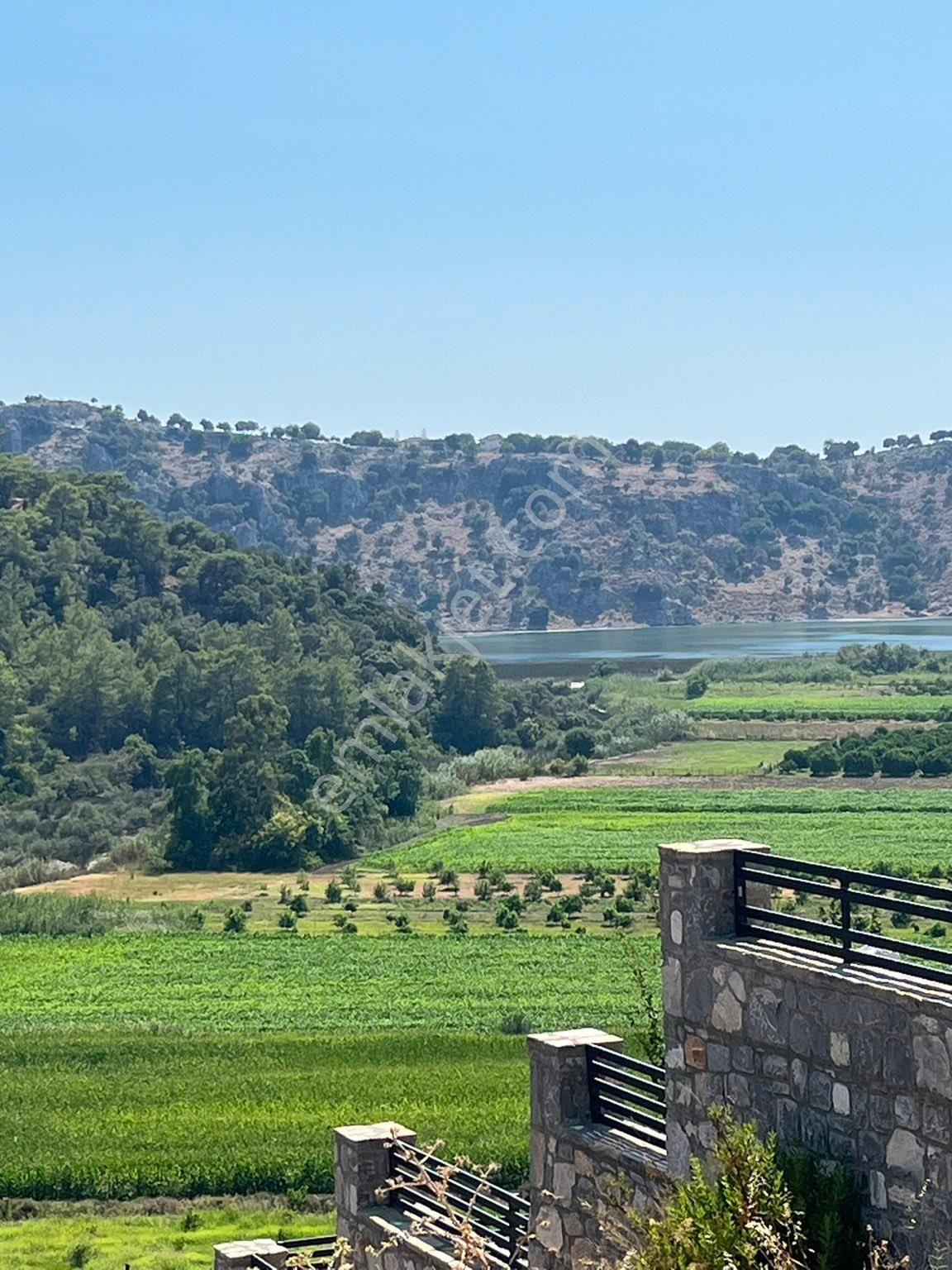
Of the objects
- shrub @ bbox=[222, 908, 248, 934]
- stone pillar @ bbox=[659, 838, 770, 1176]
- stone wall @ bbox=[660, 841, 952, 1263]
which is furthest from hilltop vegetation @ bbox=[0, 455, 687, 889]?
stone wall @ bbox=[660, 841, 952, 1263]

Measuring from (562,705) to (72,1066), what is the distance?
252 feet

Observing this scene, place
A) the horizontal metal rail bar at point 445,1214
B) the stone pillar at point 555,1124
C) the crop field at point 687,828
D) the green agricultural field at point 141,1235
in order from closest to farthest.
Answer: the stone pillar at point 555,1124
the horizontal metal rail bar at point 445,1214
the green agricultural field at point 141,1235
the crop field at point 687,828

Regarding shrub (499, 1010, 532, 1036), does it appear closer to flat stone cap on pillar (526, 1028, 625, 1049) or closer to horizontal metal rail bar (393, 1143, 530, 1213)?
horizontal metal rail bar (393, 1143, 530, 1213)

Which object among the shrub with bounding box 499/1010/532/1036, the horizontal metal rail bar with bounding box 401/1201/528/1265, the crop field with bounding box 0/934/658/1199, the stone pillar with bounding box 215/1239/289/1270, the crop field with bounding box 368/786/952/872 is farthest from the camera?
the crop field with bounding box 368/786/952/872

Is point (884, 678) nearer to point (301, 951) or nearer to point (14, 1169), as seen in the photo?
point (301, 951)

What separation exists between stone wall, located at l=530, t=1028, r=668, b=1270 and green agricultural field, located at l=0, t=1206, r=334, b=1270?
1332 centimetres

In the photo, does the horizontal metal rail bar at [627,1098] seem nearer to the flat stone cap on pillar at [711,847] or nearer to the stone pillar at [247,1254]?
the flat stone cap on pillar at [711,847]

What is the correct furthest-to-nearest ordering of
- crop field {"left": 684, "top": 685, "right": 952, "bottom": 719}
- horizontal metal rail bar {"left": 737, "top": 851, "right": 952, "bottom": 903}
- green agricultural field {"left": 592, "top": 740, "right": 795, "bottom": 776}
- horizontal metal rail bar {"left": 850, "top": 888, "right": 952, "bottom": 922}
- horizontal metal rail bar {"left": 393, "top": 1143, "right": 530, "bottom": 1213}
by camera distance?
crop field {"left": 684, "top": 685, "right": 952, "bottom": 719}
green agricultural field {"left": 592, "top": 740, "right": 795, "bottom": 776}
horizontal metal rail bar {"left": 393, "top": 1143, "right": 530, "bottom": 1213}
horizontal metal rail bar {"left": 850, "top": 888, "right": 952, "bottom": 922}
horizontal metal rail bar {"left": 737, "top": 851, "right": 952, "bottom": 903}

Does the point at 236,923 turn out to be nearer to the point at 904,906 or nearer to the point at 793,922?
the point at 793,922

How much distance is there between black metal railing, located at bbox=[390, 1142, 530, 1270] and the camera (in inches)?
→ 372

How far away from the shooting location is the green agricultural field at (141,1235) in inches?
873

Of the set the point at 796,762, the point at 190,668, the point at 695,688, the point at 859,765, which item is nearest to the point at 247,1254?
the point at 859,765

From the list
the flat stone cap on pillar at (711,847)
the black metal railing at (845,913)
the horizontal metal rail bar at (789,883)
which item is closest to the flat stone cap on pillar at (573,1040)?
the black metal railing at (845,913)

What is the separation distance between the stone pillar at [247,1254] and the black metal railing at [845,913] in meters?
4.87
